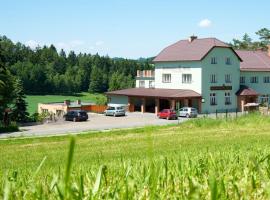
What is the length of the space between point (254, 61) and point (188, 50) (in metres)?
13.7

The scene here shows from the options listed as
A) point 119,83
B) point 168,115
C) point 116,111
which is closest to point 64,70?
point 119,83

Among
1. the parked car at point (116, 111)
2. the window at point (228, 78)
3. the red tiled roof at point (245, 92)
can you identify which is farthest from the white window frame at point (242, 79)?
the parked car at point (116, 111)

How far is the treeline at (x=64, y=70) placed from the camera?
14800 cm

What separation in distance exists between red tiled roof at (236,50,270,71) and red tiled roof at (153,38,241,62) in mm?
8053

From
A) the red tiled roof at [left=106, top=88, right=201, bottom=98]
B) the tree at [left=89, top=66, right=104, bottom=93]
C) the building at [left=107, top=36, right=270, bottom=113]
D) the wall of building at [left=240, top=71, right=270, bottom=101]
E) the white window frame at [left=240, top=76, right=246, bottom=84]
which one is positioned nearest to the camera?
the red tiled roof at [left=106, top=88, right=201, bottom=98]

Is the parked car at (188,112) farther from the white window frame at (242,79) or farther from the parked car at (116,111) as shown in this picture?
the white window frame at (242,79)

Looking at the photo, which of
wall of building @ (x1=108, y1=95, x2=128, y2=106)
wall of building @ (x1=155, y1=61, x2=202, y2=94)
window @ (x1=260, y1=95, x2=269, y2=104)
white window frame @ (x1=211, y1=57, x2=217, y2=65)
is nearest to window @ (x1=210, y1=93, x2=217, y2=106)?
wall of building @ (x1=155, y1=61, x2=202, y2=94)

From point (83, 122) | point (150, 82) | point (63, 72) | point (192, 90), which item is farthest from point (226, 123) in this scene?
point (63, 72)

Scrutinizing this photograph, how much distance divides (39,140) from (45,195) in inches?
1401

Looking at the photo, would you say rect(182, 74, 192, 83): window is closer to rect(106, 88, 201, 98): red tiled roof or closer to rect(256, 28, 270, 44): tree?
rect(106, 88, 201, 98): red tiled roof

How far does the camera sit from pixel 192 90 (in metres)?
66.1

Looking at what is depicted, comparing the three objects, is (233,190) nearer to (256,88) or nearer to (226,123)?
(226,123)

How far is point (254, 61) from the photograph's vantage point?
2975 inches

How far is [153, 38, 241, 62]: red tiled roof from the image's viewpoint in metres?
65.6
